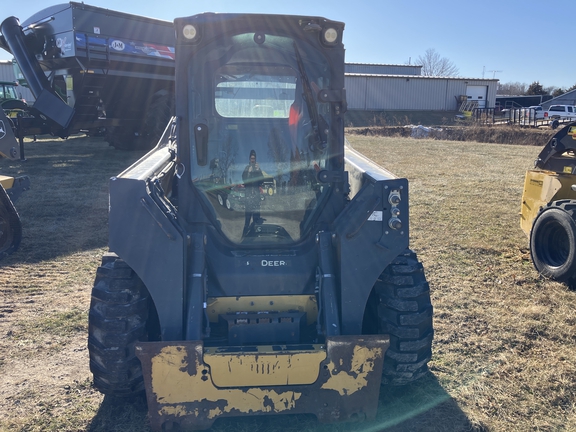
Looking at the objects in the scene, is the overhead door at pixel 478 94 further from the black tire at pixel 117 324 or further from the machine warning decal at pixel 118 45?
the black tire at pixel 117 324

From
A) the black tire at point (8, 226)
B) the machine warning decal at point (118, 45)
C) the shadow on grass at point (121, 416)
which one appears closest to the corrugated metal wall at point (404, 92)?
the machine warning decal at point (118, 45)

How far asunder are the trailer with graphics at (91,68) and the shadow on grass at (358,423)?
10875 mm

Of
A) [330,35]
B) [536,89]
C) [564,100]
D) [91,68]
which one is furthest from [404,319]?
[536,89]

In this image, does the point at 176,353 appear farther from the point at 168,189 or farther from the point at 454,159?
the point at 454,159

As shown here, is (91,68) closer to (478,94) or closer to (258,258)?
(258,258)

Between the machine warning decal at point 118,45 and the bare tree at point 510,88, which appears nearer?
the machine warning decal at point 118,45

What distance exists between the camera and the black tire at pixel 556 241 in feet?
18.4

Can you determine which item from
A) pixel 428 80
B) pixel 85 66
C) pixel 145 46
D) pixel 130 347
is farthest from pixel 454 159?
pixel 428 80

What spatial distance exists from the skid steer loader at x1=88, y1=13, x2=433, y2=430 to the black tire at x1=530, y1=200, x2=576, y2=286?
2915mm

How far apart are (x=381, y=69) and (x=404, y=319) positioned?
168 ft

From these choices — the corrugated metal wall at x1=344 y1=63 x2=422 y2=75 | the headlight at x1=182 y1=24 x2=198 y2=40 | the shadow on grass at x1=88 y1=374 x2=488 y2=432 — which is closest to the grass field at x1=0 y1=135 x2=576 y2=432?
the shadow on grass at x1=88 y1=374 x2=488 y2=432

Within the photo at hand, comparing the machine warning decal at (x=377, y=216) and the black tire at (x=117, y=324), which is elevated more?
the machine warning decal at (x=377, y=216)

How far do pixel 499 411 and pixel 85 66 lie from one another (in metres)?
12.1

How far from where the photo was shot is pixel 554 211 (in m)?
5.94
